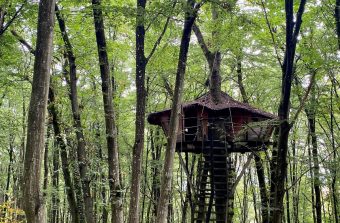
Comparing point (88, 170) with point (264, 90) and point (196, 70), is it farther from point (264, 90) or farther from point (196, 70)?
point (264, 90)

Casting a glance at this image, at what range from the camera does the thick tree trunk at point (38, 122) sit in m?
4.66

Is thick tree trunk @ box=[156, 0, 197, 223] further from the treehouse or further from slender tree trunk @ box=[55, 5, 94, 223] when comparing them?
the treehouse

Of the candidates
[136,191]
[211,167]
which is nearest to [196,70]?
[211,167]

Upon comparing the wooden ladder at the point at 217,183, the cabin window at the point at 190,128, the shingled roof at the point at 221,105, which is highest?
the shingled roof at the point at 221,105

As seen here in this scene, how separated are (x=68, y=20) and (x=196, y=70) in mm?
7341

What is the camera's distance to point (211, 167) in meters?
10.8

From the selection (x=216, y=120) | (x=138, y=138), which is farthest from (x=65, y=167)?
(x=216, y=120)

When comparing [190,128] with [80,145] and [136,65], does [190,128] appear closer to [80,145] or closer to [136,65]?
[80,145]

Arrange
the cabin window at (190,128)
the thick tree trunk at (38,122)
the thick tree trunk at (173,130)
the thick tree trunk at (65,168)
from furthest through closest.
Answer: the cabin window at (190,128), the thick tree trunk at (65,168), the thick tree trunk at (173,130), the thick tree trunk at (38,122)

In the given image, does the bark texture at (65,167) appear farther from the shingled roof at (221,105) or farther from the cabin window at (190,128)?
the cabin window at (190,128)

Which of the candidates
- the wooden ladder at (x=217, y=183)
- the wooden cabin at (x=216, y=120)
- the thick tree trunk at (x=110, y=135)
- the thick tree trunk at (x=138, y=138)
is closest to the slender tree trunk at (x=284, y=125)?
the thick tree trunk at (x=138, y=138)

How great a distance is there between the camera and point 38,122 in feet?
15.8

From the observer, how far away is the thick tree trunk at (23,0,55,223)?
15.3ft

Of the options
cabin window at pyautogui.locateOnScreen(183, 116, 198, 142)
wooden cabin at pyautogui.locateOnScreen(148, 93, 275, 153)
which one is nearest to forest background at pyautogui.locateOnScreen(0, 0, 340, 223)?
wooden cabin at pyautogui.locateOnScreen(148, 93, 275, 153)
